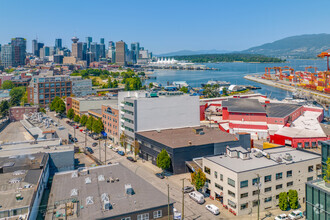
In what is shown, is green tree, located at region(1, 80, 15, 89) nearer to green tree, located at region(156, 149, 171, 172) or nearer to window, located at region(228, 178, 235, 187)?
green tree, located at region(156, 149, 171, 172)

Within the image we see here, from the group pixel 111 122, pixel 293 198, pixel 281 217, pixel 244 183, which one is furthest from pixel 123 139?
pixel 281 217

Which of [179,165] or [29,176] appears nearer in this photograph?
[29,176]

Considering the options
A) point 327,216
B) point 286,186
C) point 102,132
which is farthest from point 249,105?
point 327,216

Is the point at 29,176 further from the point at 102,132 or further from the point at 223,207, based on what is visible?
the point at 102,132

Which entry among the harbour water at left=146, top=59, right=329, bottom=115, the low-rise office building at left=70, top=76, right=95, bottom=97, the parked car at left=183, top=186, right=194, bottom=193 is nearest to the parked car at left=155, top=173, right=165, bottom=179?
the parked car at left=183, top=186, right=194, bottom=193

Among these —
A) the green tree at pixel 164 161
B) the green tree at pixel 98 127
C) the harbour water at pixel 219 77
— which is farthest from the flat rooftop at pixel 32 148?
the harbour water at pixel 219 77

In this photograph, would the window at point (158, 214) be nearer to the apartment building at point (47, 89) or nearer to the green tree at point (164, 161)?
the green tree at point (164, 161)

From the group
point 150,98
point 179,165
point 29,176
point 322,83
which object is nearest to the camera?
point 29,176
